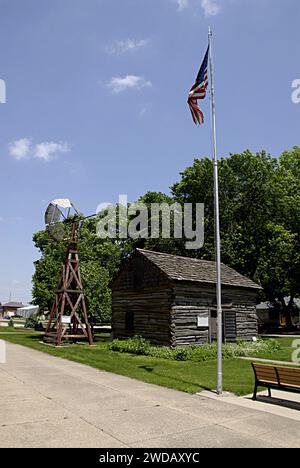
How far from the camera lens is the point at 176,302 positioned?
21969 millimetres

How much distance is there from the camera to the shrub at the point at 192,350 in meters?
18.9

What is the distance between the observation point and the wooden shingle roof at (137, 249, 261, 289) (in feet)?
74.7

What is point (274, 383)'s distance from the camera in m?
10.4

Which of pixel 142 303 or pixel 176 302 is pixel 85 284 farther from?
pixel 176 302

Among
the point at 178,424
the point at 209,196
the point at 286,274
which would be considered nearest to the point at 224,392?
the point at 178,424

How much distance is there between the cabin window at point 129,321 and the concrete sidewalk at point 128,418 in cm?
1212

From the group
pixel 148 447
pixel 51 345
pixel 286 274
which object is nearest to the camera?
pixel 148 447

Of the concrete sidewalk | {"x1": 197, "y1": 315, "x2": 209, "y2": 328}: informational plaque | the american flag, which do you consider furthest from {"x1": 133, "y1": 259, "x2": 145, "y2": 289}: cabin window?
the american flag

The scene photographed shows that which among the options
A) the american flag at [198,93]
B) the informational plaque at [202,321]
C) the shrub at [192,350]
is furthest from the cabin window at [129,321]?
the american flag at [198,93]

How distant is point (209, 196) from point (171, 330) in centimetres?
2231

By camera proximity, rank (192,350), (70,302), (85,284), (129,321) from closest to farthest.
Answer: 1. (192,350)
2. (70,302)
3. (129,321)
4. (85,284)

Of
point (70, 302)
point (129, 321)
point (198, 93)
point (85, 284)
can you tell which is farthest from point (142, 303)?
point (198, 93)

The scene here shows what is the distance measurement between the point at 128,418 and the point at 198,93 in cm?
993
